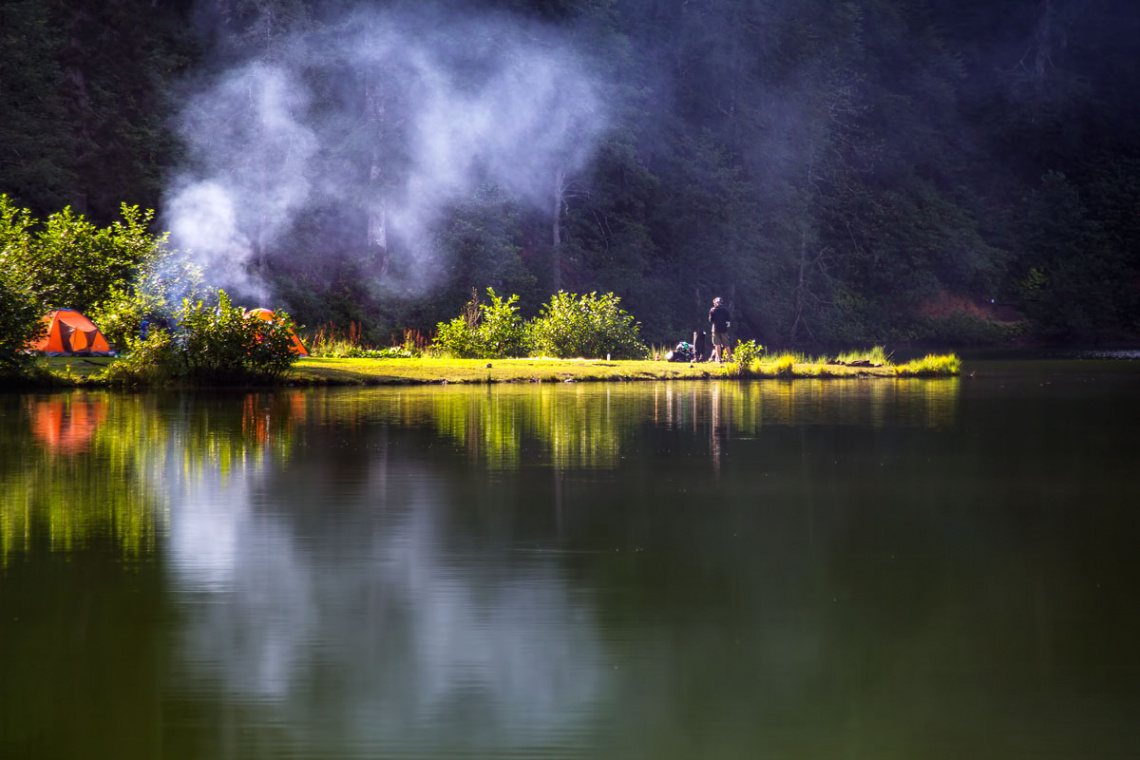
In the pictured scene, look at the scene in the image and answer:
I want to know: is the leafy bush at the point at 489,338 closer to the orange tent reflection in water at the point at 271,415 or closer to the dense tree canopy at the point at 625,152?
the dense tree canopy at the point at 625,152

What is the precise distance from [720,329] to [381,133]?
55.3ft

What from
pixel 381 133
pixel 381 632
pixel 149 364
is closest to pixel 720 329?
pixel 149 364

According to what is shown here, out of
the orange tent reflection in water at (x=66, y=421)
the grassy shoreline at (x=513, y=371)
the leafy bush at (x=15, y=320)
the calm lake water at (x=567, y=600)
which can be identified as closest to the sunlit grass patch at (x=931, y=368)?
the grassy shoreline at (x=513, y=371)

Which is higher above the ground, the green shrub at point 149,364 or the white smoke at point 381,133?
the white smoke at point 381,133

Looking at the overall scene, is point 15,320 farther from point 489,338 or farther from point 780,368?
point 780,368

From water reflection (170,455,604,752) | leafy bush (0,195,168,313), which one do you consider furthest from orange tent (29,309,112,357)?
water reflection (170,455,604,752)

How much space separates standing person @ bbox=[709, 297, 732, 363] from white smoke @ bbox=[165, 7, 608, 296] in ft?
43.1

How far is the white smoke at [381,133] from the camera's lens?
133 feet

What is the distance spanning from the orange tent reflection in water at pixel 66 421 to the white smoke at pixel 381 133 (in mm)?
18523

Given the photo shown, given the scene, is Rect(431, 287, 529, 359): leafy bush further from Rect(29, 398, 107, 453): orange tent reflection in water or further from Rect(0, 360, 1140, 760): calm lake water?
Rect(0, 360, 1140, 760): calm lake water

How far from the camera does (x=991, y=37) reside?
69250mm

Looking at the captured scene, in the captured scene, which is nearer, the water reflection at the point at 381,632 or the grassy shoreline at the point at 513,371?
the water reflection at the point at 381,632

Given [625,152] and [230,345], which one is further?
[625,152]

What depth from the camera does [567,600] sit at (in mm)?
7070
